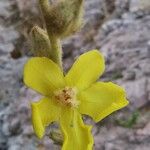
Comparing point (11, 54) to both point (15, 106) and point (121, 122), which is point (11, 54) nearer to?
point (15, 106)

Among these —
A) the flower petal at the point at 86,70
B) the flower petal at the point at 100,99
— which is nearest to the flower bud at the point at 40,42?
the flower petal at the point at 86,70

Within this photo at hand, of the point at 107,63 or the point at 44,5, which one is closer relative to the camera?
the point at 44,5

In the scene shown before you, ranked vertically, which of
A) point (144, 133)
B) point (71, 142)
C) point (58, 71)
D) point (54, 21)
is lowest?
point (144, 133)

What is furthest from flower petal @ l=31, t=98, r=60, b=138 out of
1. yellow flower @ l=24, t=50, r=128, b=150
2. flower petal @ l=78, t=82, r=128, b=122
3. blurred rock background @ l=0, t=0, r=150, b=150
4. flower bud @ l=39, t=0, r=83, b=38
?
blurred rock background @ l=0, t=0, r=150, b=150

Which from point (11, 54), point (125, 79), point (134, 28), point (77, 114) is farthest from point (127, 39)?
point (77, 114)

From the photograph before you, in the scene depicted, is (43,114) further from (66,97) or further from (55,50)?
(55,50)

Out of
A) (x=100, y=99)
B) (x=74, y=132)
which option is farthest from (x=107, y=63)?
(x=74, y=132)
